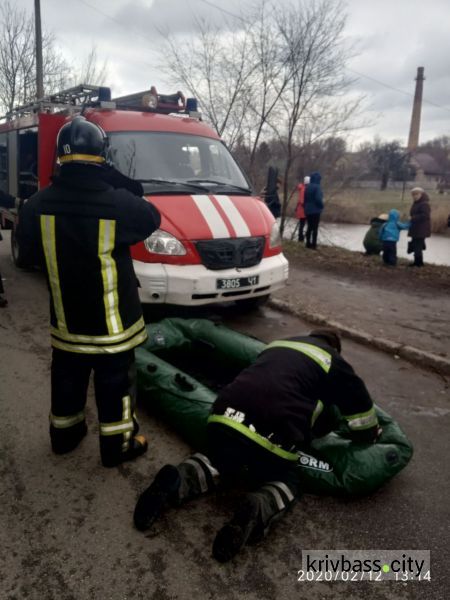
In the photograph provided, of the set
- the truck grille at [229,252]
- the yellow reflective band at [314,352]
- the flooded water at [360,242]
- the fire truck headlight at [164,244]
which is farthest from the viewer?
the flooded water at [360,242]

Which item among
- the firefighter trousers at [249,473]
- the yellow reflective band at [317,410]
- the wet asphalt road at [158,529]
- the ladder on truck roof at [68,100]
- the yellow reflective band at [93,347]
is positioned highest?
the ladder on truck roof at [68,100]

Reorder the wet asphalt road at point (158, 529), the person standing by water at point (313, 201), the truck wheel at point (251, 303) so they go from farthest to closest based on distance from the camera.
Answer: the person standing by water at point (313, 201) < the truck wheel at point (251, 303) < the wet asphalt road at point (158, 529)

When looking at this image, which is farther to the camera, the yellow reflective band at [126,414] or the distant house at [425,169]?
the distant house at [425,169]

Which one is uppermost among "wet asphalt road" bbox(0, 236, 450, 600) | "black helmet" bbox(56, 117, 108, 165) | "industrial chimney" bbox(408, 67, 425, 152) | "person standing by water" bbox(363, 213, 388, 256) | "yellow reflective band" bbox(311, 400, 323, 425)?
"industrial chimney" bbox(408, 67, 425, 152)

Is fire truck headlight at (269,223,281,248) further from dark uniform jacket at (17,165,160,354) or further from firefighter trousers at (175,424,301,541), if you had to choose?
→ firefighter trousers at (175,424,301,541)

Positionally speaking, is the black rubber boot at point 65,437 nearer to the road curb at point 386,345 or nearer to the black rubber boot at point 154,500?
the black rubber boot at point 154,500

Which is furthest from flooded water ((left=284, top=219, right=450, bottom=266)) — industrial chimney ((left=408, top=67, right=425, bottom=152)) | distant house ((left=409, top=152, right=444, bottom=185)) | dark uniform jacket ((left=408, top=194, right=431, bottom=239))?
distant house ((left=409, top=152, right=444, bottom=185))

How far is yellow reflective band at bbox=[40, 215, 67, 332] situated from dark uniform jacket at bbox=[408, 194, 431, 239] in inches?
333

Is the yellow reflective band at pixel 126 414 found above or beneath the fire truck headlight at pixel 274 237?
beneath

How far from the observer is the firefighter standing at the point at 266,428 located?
2.44 meters

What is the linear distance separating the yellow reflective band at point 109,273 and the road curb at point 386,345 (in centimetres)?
334

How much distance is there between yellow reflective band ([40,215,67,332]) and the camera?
250cm

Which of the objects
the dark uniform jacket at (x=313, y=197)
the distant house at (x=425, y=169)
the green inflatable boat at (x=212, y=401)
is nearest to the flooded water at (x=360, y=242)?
the dark uniform jacket at (x=313, y=197)

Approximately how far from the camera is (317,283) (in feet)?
26.5
